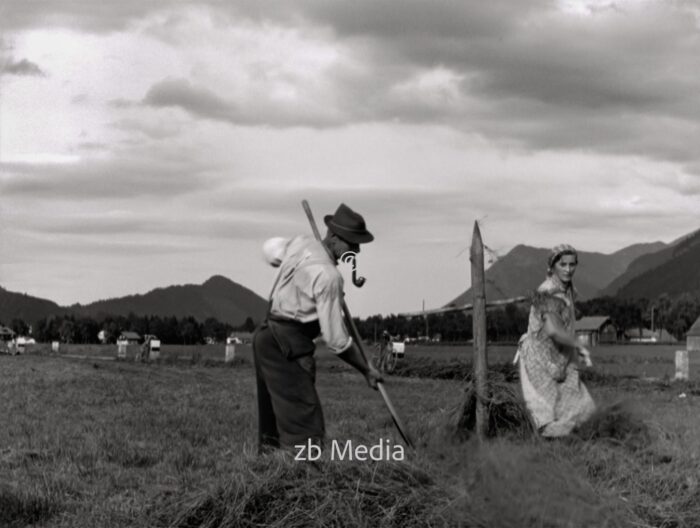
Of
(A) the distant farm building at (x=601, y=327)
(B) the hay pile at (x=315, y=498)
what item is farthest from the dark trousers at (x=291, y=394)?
(A) the distant farm building at (x=601, y=327)

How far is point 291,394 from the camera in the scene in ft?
22.6

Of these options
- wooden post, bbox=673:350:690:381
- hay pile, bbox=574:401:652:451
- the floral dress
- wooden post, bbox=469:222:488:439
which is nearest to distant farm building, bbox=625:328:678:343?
wooden post, bbox=673:350:690:381

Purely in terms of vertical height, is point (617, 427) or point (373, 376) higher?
point (373, 376)

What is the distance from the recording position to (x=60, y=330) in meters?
133

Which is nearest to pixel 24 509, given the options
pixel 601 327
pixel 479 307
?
pixel 479 307

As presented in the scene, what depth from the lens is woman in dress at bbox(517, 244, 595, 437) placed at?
9359mm

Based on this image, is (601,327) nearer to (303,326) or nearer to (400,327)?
(400,327)

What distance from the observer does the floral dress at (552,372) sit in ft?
30.9

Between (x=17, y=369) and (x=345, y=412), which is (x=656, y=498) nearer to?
(x=345, y=412)

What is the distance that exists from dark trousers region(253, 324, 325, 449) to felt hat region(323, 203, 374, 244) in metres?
0.87

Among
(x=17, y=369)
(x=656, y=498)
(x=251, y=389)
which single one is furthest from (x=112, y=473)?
(x=17, y=369)

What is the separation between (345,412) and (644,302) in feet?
525

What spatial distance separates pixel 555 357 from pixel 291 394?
3690 mm

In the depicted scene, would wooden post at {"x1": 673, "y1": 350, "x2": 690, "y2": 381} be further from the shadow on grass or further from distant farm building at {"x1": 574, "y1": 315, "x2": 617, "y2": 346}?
distant farm building at {"x1": 574, "y1": 315, "x2": 617, "y2": 346}
